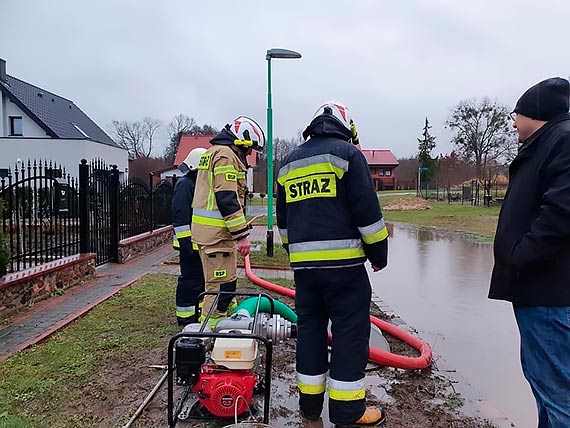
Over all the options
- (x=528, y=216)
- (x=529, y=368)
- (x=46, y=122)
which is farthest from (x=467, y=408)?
(x=46, y=122)

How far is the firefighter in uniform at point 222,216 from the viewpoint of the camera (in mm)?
4215

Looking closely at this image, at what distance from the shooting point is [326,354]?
10.7 feet

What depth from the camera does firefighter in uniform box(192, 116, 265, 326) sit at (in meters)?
4.21

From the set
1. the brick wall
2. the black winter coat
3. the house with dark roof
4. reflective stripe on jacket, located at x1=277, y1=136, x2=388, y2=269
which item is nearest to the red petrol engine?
reflective stripe on jacket, located at x1=277, y1=136, x2=388, y2=269

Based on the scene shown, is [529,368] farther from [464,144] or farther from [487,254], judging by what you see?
[464,144]

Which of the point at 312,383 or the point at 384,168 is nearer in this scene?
the point at 312,383

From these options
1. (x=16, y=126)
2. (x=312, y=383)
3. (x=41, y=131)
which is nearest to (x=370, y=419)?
(x=312, y=383)

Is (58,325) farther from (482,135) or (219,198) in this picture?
(482,135)

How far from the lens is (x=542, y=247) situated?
2.41 m

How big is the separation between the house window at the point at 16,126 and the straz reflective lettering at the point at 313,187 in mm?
32168

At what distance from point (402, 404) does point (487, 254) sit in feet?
32.5

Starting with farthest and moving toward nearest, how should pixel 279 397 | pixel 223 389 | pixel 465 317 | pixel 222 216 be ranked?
pixel 465 317
pixel 222 216
pixel 279 397
pixel 223 389

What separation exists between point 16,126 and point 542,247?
112 ft

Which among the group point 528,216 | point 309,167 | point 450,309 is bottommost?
point 450,309
